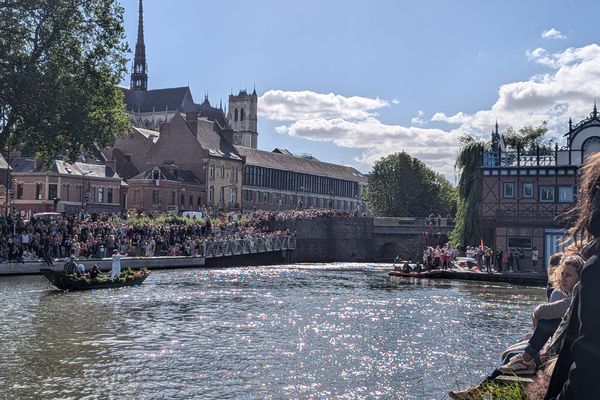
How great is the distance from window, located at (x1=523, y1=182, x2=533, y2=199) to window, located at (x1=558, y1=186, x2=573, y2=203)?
190 cm

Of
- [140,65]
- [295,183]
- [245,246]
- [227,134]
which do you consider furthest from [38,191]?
[140,65]

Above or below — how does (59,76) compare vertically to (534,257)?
above

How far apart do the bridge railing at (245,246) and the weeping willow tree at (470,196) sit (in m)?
17.0

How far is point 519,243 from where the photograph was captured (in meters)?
51.0

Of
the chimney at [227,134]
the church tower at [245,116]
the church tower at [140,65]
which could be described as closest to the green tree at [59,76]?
the chimney at [227,134]

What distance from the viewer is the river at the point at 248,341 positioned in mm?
15188

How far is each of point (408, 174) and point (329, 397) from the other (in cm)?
9630

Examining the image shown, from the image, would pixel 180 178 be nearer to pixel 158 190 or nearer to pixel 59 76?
pixel 158 190

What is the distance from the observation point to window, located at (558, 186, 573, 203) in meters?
50.4

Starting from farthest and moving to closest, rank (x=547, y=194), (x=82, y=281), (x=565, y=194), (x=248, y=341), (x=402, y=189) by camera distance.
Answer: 1. (x=402, y=189)
2. (x=547, y=194)
3. (x=565, y=194)
4. (x=82, y=281)
5. (x=248, y=341)

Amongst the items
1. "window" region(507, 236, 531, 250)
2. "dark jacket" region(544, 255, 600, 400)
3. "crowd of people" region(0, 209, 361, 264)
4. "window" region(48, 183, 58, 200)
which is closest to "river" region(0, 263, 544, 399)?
"crowd of people" region(0, 209, 361, 264)

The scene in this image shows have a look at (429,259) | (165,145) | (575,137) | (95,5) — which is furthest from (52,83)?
(165,145)

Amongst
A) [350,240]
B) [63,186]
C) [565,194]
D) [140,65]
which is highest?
[140,65]

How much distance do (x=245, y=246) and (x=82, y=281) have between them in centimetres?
2825
